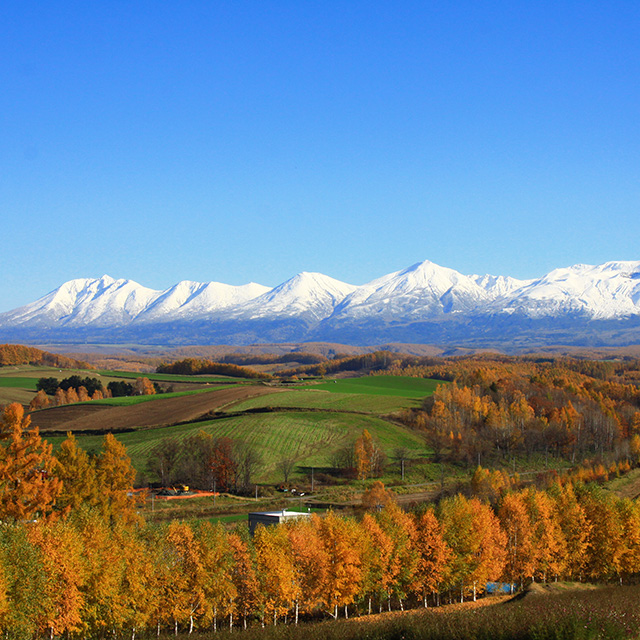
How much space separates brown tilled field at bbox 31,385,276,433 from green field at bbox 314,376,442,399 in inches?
1200

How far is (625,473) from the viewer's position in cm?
9975

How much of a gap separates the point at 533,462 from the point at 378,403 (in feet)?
117

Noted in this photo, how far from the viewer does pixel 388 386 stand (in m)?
177

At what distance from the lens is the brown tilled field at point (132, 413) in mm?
115438

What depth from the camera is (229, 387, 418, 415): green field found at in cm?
13175

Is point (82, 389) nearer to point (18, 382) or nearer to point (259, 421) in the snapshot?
point (18, 382)

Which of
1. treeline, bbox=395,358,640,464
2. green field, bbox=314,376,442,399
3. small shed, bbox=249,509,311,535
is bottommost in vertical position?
treeline, bbox=395,358,640,464

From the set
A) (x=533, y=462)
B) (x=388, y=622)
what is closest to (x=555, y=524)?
(x=388, y=622)

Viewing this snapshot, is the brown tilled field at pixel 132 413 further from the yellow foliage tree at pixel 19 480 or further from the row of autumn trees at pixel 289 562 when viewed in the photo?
the row of autumn trees at pixel 289 562

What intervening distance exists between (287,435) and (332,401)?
96.4ft

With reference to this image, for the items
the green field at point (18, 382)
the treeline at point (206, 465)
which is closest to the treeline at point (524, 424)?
the treeline at point (206, 465)

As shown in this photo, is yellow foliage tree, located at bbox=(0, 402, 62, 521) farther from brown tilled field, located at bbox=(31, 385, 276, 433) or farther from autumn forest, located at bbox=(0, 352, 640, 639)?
brown tilled field, located at bbox=(31, 385, 276, 433)

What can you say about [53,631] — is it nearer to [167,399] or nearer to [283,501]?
[283,501]

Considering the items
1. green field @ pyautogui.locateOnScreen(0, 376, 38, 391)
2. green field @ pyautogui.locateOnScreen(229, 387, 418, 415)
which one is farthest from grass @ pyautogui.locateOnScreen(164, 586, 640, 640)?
green field @ pyautogui.locateOnScreen(0, 376, 38, 391)
